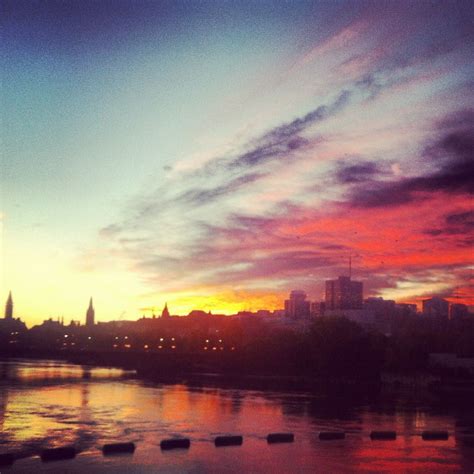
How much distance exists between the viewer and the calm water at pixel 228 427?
4594 cm

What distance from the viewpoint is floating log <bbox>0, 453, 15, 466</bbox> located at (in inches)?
1741

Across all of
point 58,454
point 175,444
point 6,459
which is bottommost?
point 6,459

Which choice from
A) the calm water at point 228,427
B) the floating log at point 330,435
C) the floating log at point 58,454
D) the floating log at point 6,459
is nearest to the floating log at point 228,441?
the calm water at point 228,427

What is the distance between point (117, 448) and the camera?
161ft

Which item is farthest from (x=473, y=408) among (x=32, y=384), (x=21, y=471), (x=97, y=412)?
(x=32, y=384)

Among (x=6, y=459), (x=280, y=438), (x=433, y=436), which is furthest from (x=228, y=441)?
(x=433, y=436)

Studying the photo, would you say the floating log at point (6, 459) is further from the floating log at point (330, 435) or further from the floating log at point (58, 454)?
the floating log at point (330, 435)

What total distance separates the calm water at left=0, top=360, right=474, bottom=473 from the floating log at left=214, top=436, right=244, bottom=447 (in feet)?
2.85

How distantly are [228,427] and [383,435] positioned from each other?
47.7 feet

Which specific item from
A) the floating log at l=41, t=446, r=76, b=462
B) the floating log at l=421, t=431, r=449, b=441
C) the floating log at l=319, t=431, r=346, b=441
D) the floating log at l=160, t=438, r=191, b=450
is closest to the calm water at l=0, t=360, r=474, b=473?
the floating log at l=41, t=446, r=76, b=462

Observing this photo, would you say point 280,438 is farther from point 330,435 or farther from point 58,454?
point 58,454

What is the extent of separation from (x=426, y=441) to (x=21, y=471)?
32753 millimetres

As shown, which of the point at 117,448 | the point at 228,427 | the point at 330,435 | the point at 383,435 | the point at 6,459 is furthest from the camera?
the point at 228,427

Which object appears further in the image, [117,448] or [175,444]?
[175,444]
